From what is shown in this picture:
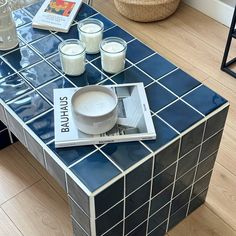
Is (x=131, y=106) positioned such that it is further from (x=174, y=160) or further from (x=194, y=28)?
(x=194, y=28)

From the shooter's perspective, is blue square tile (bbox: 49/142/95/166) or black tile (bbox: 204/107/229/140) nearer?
blue square tile (bbox: 49/142/95/166)

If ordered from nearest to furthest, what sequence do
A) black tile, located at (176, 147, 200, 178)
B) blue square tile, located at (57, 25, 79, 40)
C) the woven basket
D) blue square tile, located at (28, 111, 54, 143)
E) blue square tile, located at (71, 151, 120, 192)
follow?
blue square tile, located at (71, 151, 120, 192), blue square tile, located at (28, 111, 54, 143), black tile, located at (176, 147, 200, 178), blue square tile, located at (57, 25, 79, 40), the woven basket

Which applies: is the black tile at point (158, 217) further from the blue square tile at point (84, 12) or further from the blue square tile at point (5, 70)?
the blue square tile at point (84, 12)

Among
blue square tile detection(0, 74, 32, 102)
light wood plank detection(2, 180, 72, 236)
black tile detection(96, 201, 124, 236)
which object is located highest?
blue square tile detection(0, 74, 32, 102)

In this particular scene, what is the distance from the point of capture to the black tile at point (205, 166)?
1421 millimetres

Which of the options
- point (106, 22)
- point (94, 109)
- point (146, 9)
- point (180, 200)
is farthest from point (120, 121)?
point (146, 9)

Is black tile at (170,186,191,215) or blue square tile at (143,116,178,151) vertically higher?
blue square tile at (143,116,178,151)

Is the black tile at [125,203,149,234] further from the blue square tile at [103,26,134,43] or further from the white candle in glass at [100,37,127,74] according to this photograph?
the blue square tile at [103,26,134,43]

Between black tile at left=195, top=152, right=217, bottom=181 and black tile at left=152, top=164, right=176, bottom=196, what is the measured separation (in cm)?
14

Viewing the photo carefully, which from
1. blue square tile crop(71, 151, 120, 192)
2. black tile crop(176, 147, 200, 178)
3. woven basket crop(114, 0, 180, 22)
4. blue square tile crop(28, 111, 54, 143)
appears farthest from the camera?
woven basket crop(114, 0, 180, 22)

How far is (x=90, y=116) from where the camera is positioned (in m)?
1.14

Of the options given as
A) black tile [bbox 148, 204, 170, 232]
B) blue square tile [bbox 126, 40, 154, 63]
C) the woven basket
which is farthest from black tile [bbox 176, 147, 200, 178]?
the woven basket

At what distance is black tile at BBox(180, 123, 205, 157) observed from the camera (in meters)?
1.24

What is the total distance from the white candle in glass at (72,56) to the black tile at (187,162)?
401 millimetres
